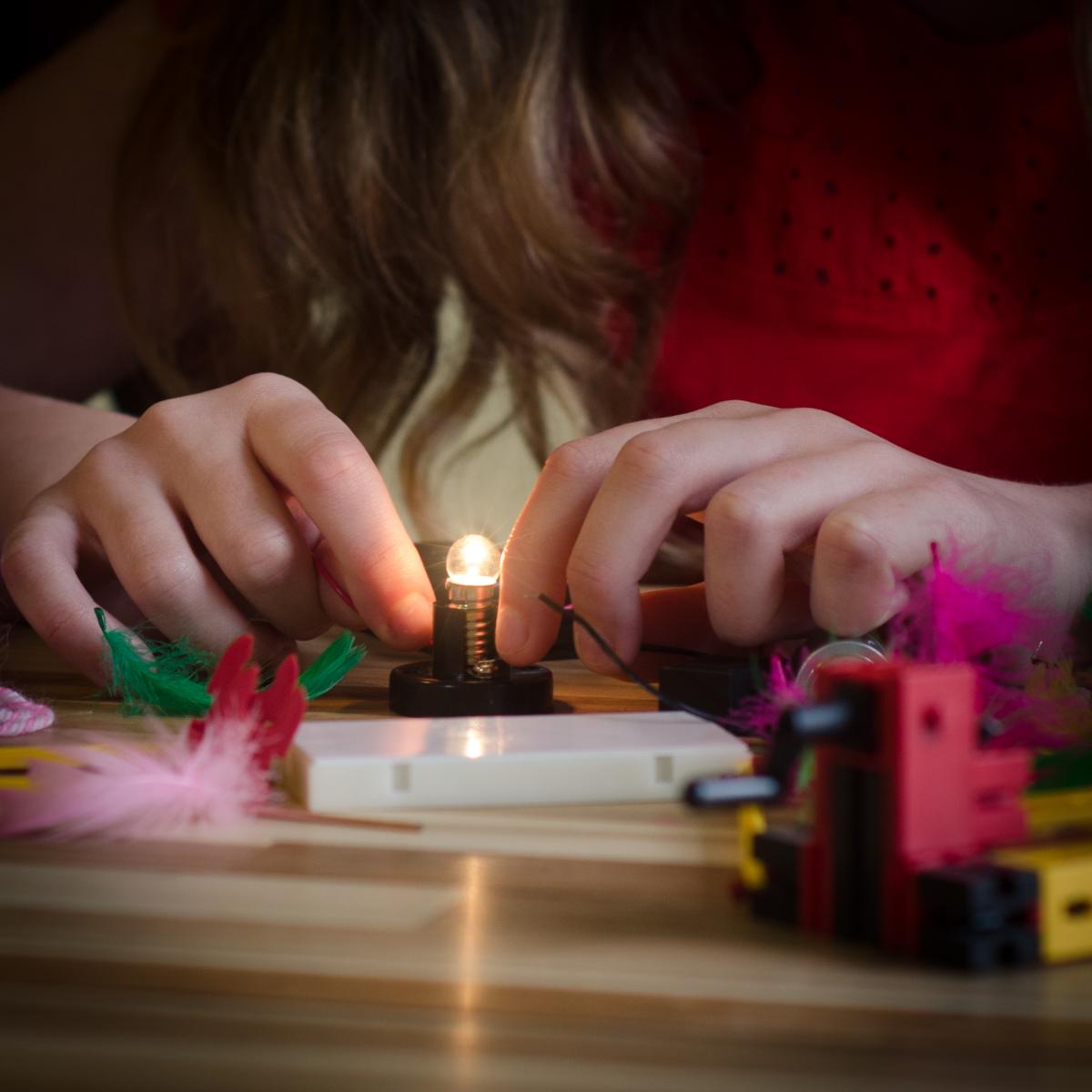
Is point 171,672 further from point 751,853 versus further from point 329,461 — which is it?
point 751,853

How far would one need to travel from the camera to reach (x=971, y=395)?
1.48 metres

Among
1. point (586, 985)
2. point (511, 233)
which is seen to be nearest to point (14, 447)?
point (511, 233)

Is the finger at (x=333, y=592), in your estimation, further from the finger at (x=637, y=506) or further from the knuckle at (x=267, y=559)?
the finger at (x=637, y=506)

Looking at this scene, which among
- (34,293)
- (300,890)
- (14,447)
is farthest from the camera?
(34,293)

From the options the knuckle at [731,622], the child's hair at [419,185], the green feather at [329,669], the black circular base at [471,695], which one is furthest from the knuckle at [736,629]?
the child's hair at [419,185]

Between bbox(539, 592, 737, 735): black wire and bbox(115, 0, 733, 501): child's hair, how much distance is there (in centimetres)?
76

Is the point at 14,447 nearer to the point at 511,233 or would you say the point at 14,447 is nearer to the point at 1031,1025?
the point at 511,233

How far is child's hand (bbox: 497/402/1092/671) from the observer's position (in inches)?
24.7

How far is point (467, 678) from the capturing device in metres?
0.68

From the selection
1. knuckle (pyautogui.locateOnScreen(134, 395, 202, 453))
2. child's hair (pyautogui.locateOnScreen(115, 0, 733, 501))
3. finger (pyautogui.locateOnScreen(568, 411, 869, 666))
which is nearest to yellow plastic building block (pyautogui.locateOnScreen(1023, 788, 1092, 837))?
finger (pyautogui.locateOnScreen(568, 411, 869, 666))

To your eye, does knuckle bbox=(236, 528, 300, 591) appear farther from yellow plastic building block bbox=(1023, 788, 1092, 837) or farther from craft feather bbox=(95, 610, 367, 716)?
yellow plastic building block bbox=(1023, 788, 1092, 837)

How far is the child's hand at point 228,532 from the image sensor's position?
73cm

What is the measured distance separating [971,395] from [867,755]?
1235 mm

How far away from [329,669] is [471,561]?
0.11 m
